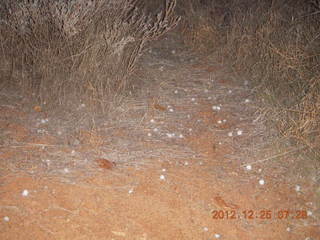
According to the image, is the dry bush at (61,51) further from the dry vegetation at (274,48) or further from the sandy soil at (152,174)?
the dry vegetation at (274,48)

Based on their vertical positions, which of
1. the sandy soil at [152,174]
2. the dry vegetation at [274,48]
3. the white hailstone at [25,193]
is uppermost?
the dry vegetation at [274,48]

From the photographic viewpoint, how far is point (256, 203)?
238cm

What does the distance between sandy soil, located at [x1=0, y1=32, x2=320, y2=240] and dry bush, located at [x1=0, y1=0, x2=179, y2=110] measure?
0.57 ft

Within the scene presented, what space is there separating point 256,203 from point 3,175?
157 centimetres

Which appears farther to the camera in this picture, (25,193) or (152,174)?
(152,174)

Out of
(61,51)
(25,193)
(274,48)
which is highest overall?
(274,48)

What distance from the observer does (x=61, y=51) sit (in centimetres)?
322

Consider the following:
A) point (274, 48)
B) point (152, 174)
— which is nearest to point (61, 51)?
point (152, 174)

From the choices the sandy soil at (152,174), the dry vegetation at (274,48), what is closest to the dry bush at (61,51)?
the sandy soil at (152,174)

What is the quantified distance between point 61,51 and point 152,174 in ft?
4.55

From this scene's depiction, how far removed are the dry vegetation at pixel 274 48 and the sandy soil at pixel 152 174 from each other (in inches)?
8.0

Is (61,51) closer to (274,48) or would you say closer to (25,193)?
(25,193)

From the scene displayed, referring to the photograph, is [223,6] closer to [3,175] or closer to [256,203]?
[256,203]

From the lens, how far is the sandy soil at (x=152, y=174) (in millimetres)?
2158
